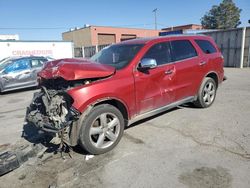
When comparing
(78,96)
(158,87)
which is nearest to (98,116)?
(78,96)

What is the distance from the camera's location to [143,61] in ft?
13.3

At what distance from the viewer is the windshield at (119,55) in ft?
13.9

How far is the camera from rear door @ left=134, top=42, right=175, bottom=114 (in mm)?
4148

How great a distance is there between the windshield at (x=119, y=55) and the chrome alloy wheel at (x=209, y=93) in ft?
7.85

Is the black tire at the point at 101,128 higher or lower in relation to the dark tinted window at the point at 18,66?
lower

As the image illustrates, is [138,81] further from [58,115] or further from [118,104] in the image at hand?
[58,115]

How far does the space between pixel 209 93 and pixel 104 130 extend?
3436mm

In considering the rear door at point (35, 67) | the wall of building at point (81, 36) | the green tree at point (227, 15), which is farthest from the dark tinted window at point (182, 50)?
the green tree at point (227, 15)

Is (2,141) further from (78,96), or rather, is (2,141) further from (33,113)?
(78,96)

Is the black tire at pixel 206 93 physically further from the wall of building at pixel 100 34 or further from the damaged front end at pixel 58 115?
the wall of building at pixel 100 34

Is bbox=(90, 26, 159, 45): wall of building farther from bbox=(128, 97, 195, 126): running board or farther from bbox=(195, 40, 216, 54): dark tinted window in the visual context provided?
bbox=(128, 97, 195, 126): running board

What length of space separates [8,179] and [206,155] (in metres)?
2.97

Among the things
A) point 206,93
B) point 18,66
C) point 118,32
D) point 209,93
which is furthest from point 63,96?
point 118,32

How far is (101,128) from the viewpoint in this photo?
3.69m
